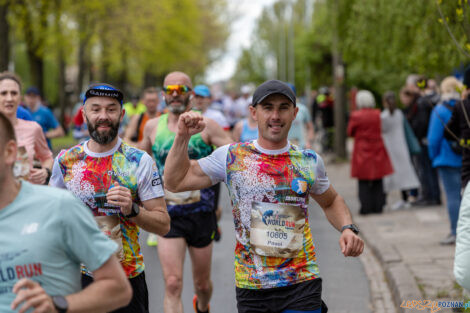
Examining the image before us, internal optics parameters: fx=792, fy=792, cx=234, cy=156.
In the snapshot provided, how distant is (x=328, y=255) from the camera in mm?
9812

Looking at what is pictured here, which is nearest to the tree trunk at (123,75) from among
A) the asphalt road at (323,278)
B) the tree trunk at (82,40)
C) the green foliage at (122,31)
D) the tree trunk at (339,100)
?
the green foliage at (122,31)

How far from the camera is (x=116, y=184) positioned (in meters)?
4.20

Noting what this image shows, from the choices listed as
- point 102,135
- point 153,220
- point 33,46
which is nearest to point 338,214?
point 153,220

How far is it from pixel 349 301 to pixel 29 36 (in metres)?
24.4

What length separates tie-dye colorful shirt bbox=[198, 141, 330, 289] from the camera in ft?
14.0

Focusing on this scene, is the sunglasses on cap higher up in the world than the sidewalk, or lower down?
higher up

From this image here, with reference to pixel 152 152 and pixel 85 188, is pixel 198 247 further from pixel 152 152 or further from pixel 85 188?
pixel 85 188

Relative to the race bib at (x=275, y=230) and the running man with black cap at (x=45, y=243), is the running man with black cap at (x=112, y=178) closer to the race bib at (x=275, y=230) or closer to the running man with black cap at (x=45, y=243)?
the race bib at (x=275, y=230)

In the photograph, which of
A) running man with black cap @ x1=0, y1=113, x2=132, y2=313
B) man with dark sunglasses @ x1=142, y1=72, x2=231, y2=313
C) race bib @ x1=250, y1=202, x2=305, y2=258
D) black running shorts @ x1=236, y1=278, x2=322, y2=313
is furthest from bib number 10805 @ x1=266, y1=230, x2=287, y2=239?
man with dark sunglasses @ x1=142, y1=72, x2=231, y2=313

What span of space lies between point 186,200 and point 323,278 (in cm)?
257

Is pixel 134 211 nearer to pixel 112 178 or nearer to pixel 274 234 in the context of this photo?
pixel 112 178

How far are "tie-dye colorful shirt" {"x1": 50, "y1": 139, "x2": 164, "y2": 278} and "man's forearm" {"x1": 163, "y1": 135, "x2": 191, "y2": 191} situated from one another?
0.09 m

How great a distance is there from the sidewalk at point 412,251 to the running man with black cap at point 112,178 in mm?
2918

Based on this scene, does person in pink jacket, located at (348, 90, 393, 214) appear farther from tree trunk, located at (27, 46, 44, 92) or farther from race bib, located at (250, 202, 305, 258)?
tree trunk, located at (27, 46, 44, 92)
